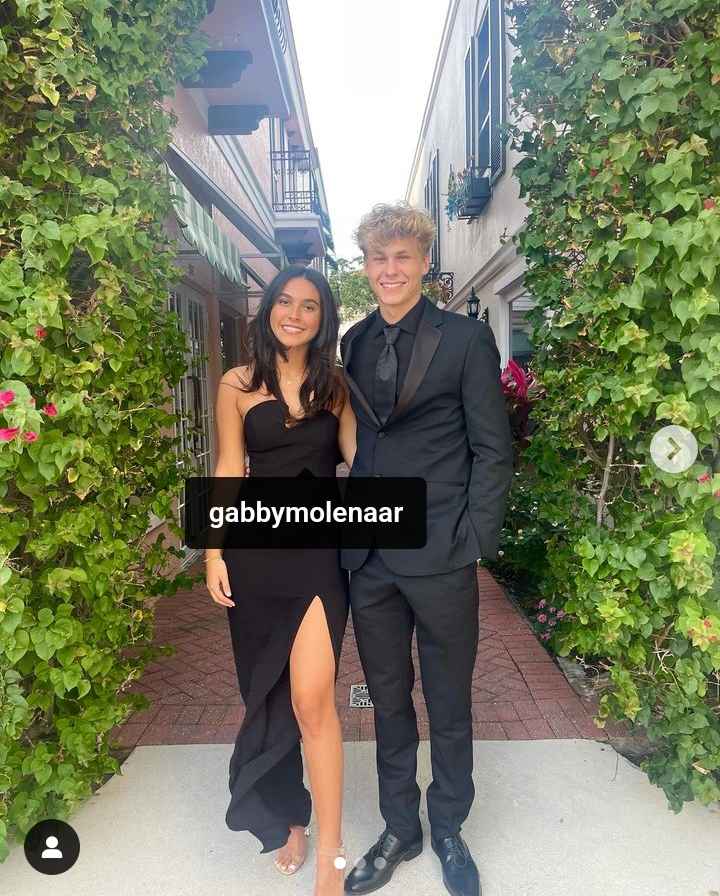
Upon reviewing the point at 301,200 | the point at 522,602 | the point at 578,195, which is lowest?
the point at 522,602

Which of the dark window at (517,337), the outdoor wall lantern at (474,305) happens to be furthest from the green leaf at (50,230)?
the outdoor wall lantern at (474,305)

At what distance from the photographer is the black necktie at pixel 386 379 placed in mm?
2135

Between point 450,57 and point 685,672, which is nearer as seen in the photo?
point 685,672

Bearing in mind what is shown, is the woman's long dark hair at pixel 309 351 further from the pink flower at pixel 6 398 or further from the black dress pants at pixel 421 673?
the pink flower at pixel 6 398

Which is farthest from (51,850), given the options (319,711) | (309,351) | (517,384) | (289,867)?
(517,384)

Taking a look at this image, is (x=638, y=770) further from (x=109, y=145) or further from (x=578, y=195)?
(x=109, y=145)

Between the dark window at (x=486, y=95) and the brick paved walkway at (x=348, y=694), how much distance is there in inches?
188

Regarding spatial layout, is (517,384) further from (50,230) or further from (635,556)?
(50,230)

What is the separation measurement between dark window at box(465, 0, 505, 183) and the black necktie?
4945mm

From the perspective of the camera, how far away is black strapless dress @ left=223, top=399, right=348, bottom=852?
2.21m

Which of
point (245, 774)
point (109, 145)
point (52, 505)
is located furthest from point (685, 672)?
point (109, 145)

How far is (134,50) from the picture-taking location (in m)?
2.17

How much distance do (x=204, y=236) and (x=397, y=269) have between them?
243cm

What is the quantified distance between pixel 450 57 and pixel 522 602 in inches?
420
